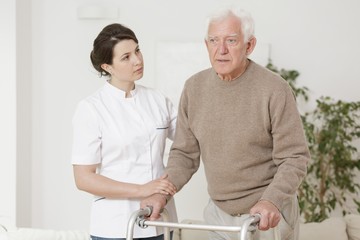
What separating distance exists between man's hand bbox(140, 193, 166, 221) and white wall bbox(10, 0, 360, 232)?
244 cm

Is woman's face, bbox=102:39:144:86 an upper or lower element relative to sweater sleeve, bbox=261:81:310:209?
upper

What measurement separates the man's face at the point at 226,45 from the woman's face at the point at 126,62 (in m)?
0.36

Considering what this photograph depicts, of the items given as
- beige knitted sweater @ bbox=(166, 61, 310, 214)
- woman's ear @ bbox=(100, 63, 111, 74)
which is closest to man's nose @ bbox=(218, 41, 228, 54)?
beige knitted sweater @ bbox=(166, 61, 310, 214)

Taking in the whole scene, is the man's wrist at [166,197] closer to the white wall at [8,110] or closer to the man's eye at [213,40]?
the man's eye at [213,40]

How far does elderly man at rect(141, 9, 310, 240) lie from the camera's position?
7.95ft

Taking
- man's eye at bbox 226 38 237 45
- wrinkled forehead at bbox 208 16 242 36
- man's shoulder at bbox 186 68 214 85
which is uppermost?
wrinkled forehead at bbox 208 16 242 36

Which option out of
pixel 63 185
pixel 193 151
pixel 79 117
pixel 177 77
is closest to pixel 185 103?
pixel 193 151

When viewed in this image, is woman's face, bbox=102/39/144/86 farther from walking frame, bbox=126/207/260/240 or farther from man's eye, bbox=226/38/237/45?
walking frame, bbox=126/207/260/240

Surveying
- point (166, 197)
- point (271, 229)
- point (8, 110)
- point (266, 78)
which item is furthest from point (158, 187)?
point (8, 110)

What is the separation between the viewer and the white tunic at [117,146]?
264 cm

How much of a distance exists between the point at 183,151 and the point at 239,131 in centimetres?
32

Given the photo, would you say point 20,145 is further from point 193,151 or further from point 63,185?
point 193,151

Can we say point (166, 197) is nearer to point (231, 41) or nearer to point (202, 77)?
point (202, 77)

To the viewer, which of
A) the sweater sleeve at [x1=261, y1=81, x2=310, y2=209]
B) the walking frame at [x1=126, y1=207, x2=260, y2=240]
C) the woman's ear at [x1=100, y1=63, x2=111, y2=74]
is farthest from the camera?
the woman's ear at [x1=100, y1=63, x2=111, y2=74]
